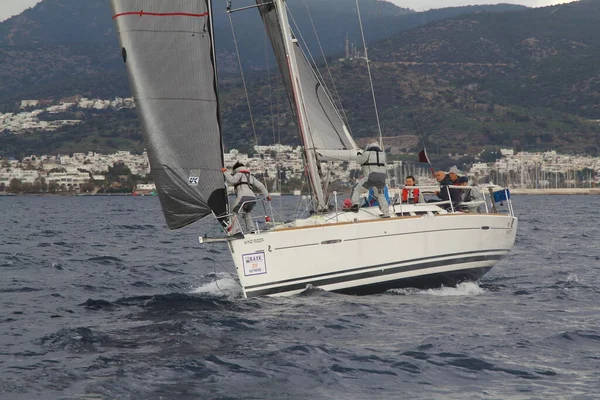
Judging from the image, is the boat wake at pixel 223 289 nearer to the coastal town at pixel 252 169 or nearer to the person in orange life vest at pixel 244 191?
the person in orange life vest at pixel 244 191

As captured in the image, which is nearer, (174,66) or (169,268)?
(174,66)

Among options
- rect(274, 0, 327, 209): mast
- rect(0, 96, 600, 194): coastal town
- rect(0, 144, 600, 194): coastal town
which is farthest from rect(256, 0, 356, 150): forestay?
rect(0, 96, 600, 194): coastal town

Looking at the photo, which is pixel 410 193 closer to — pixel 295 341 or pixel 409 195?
pixel 409 195

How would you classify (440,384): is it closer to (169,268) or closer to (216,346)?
(216,346)

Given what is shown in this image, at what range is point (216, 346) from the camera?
37.1 ft

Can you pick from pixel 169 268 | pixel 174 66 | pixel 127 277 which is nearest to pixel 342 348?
→ pixel 174 66

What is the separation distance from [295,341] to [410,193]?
22.1ft

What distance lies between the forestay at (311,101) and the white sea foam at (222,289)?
280 centimetres

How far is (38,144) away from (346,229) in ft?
619

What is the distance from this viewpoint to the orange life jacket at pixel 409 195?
1745 centimetres

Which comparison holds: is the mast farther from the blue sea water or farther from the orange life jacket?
the blue sea water

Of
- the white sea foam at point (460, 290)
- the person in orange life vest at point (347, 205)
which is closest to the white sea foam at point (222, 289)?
the person in orange life vest at point (347, 205)

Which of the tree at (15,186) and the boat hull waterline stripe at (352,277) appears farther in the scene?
the tree at (15,186)

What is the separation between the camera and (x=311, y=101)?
54.5ft
